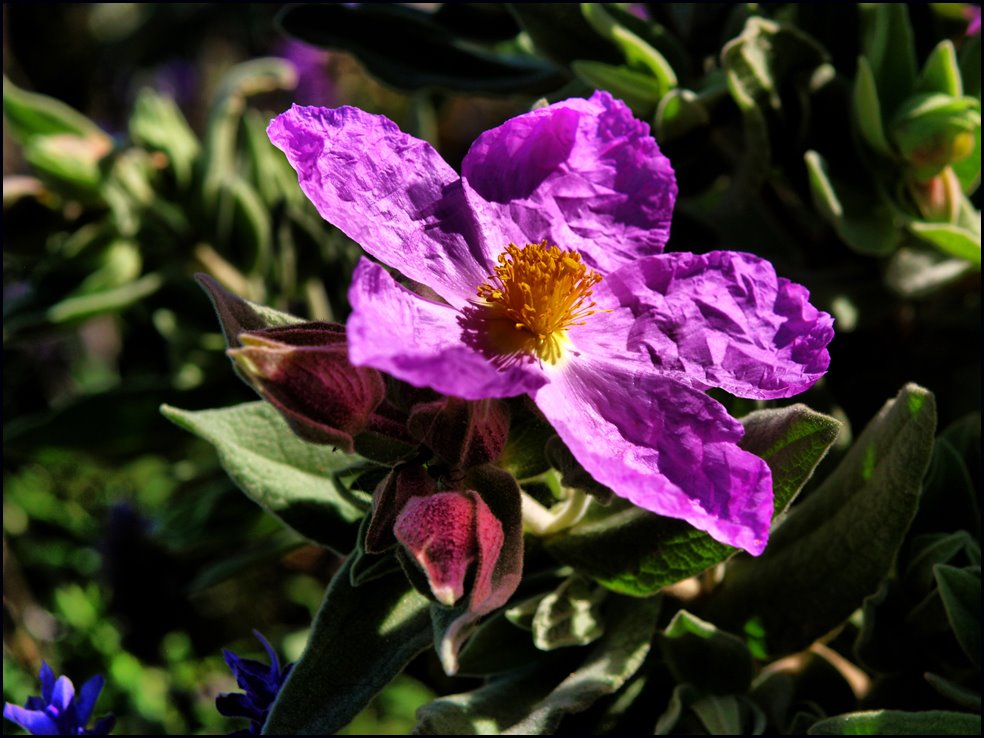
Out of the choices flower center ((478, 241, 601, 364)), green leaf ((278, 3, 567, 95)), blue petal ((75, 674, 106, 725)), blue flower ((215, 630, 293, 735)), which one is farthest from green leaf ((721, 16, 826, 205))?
blue petal ((75, 674, 106, 725))

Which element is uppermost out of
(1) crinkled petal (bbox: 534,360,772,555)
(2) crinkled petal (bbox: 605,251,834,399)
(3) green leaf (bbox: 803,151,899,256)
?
(2) crinkled petal (bbox: 605,251,834,399)

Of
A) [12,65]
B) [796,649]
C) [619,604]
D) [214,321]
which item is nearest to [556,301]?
[619,604]

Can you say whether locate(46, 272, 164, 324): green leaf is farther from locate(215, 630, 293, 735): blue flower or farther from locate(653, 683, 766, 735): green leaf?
locate(653, 683, 766, 735): green leaf

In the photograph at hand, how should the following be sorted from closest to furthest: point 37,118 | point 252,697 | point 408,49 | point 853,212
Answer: point 252,697, point 853,212, point 408,49, point 37,118

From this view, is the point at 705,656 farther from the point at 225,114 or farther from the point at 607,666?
the point at 225,114

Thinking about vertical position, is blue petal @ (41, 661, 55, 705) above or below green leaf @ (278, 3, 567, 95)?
below

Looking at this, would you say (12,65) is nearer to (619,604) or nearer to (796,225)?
(796,225)

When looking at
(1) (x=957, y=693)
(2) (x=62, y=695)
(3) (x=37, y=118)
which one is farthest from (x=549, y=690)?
(3) (x=37, y=118)
